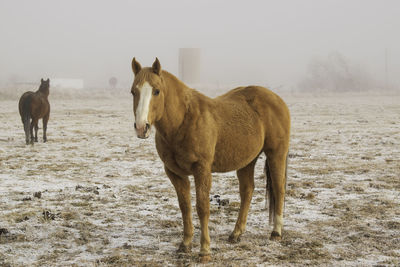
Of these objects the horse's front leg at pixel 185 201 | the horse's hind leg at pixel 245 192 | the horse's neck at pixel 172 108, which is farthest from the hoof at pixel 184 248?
the horse's neck at pixel 172 108

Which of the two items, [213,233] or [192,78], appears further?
[192,78]

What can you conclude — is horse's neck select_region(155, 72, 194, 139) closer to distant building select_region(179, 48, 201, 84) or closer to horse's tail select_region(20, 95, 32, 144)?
horse's tail select_region(20, 95, 32, 144)

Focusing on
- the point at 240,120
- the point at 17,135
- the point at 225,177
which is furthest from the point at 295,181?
the point at 17,135

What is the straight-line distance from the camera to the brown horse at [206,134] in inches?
147

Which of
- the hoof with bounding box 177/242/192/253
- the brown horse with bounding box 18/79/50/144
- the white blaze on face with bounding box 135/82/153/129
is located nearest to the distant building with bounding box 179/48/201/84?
the brown horse with bounding box 18/79/50/144

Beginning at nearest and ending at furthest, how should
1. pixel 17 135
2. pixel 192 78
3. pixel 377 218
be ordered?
pixel 377 218 < pixel 17 135 < pixel 192 78

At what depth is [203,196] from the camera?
4098 millimetres

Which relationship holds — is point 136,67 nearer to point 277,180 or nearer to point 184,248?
point 184,248

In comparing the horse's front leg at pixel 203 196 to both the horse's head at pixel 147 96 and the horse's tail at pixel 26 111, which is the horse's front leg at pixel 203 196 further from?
the horse's tail at pixel 26 111

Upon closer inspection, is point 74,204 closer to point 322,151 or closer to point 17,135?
point 322,151

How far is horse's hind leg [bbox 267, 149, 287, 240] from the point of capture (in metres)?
4.79

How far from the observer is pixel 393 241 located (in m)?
4.60

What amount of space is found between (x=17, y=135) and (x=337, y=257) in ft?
41.8

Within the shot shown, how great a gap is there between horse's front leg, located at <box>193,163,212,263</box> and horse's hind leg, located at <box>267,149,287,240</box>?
98cm
